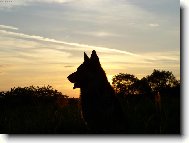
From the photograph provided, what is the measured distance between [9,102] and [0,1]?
124 centimetres

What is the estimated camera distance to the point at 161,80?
18.7 ft

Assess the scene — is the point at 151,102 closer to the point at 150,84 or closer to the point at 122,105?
the point at 150,84

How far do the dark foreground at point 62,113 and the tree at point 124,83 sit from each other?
0.27ft

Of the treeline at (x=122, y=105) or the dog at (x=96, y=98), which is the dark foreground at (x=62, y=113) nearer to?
the treeline at (x=122, y=105)

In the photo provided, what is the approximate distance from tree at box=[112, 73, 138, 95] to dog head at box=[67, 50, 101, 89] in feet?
0.81

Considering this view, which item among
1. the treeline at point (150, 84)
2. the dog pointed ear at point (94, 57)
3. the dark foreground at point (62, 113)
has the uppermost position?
the dog pointed ear at point (94, 57)

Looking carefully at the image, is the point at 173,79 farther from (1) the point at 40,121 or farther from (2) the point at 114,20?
(1) the point at 40,121

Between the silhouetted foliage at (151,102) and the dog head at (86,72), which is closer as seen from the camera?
the silhouetted foliage at (151,102)

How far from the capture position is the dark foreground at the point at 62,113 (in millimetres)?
5609

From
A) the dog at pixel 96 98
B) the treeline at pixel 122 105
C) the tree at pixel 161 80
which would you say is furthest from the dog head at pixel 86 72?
the tree at pixel 161 80

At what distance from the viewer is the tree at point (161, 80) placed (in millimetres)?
5629

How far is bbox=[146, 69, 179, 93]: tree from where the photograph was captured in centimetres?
563

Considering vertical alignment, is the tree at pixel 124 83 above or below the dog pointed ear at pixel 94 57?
below

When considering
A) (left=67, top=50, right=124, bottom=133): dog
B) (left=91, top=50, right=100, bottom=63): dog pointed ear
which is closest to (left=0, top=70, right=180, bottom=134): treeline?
(left=67, top=50, right=124, bottom=133): dog
